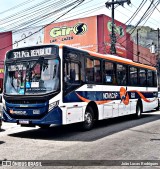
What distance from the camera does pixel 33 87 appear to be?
10312mm

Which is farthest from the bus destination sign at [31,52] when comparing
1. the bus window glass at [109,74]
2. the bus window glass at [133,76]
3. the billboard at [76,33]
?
the billboard at [76,33]

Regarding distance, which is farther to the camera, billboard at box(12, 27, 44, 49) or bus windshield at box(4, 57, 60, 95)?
billboard at box(12, 27, 44, 49)

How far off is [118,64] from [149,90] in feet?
16.7

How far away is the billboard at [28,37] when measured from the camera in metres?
44.1

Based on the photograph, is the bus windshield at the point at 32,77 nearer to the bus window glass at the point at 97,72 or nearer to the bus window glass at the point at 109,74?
the bus window glass at the point at 97,72

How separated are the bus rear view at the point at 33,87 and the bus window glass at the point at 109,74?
11.9ft

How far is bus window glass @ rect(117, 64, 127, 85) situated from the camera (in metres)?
14.7

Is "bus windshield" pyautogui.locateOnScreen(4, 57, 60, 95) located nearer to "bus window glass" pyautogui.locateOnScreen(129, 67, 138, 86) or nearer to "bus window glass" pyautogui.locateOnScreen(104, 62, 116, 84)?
"bus window glass" pyautogui.locateOnScreen(104, 62, 116, 84)

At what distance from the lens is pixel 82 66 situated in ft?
38.0

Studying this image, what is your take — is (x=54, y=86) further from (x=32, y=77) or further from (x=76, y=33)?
(x=76, y=33)

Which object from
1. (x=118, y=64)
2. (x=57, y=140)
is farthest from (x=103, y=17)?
(x=57, y=140)

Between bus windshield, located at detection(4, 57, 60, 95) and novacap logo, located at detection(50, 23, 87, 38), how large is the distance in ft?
95.2

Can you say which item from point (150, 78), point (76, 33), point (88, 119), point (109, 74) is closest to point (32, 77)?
point (88, 119)

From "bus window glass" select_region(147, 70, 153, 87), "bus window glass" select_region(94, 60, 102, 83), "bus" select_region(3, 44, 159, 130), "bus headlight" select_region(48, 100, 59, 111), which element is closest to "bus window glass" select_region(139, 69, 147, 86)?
"bus window glass" select_region(147, 70, 153, 87)
